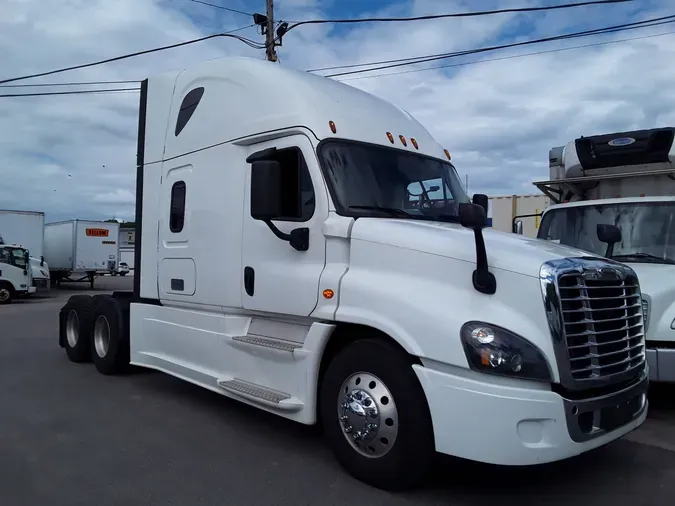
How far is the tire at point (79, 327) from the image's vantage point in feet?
27.8

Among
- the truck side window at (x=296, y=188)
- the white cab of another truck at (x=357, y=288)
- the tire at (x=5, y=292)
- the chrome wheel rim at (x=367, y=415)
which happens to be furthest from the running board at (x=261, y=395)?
the tire at (x=5, y=292)

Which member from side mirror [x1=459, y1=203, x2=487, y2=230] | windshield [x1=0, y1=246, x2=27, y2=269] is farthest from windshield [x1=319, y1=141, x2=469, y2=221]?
windshield [x1=0, y1=246, x2=27, y2=269]

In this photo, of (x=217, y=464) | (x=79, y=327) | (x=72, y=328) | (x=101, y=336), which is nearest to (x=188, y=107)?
(x=101, y=336)

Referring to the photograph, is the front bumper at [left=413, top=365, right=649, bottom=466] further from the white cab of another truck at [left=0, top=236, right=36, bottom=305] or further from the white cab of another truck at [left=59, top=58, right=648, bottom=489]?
the white cab of another truck at [left=0, top=236, right=36, bottom=305]

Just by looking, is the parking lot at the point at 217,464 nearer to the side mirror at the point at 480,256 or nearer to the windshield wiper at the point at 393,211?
the side mirror at the point at 480,256

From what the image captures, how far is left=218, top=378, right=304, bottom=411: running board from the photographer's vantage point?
188 inches

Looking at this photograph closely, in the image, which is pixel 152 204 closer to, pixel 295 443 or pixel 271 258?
pixel 271 258

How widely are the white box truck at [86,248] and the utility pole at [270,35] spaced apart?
46.7 ft

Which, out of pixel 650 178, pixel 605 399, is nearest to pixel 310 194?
pixel 605 399

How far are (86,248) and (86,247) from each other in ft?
0.16

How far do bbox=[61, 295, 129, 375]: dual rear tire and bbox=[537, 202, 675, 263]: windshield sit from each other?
5456 millimetres

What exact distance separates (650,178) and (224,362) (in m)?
6.01

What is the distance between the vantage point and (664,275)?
245 inches

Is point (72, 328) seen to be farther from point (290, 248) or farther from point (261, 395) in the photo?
point (290, 248)
